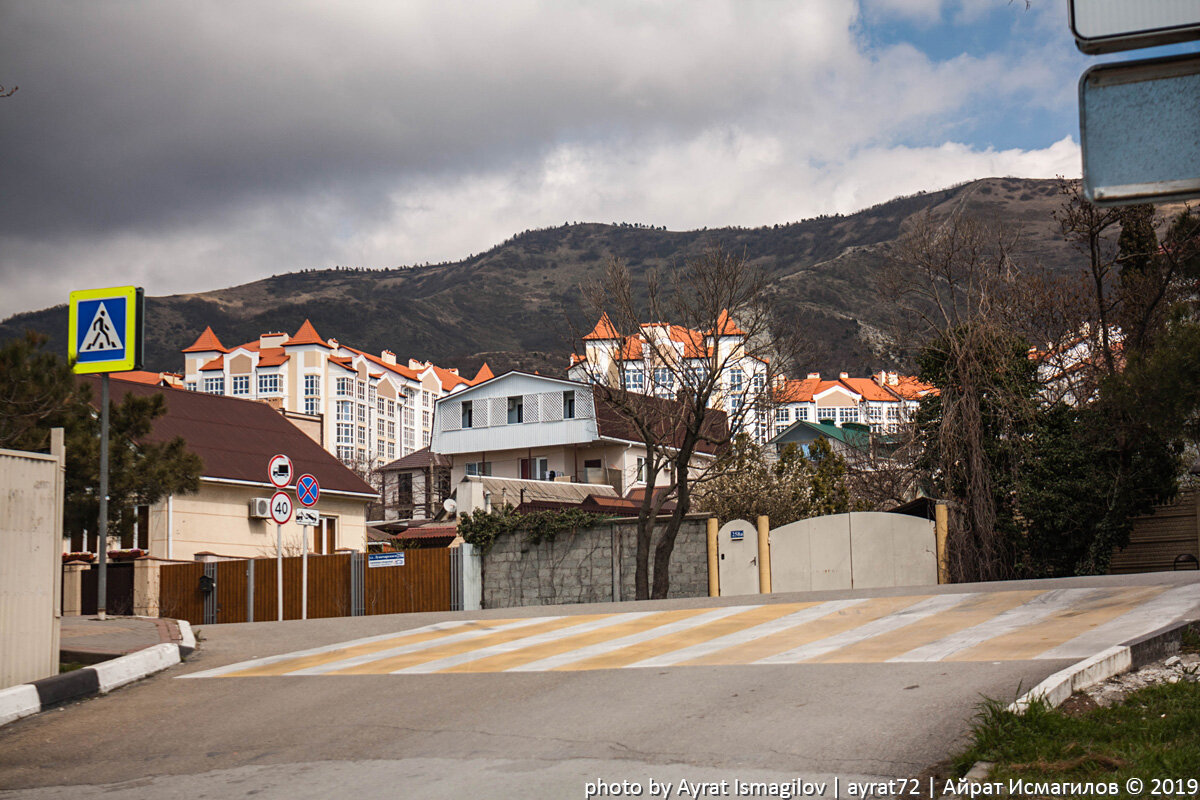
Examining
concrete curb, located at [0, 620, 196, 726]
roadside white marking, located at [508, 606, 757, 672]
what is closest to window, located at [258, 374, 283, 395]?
roadside white marking, located at [508, 606, 757, 672]

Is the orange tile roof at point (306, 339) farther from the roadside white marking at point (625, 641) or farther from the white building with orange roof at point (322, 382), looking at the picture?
the roadside white marking at point (625, 641)

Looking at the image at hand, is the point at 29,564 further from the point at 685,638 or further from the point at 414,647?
the point at 685,638

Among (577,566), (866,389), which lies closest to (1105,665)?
(577,566)

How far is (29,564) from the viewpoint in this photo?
9.75 m

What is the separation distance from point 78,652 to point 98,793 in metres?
5.92

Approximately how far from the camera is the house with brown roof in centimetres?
3488

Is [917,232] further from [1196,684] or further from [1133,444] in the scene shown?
[1196,684]

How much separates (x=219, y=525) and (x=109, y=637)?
906 inches

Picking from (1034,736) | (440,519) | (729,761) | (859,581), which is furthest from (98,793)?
(440,519)

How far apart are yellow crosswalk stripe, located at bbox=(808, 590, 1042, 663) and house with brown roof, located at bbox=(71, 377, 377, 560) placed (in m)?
24.0

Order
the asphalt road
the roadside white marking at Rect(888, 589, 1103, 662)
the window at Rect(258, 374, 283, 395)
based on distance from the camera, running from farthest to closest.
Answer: the window at Rect(258, 374, 283, 395), the roadside white marking at Rect(888, 589, 1103, 662), the asphalt road

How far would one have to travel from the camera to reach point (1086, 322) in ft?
130

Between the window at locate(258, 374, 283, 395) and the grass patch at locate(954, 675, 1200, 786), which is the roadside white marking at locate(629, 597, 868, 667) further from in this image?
the window at locate(258, 374, 283, 395)

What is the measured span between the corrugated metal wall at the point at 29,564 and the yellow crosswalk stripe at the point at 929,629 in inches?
274
